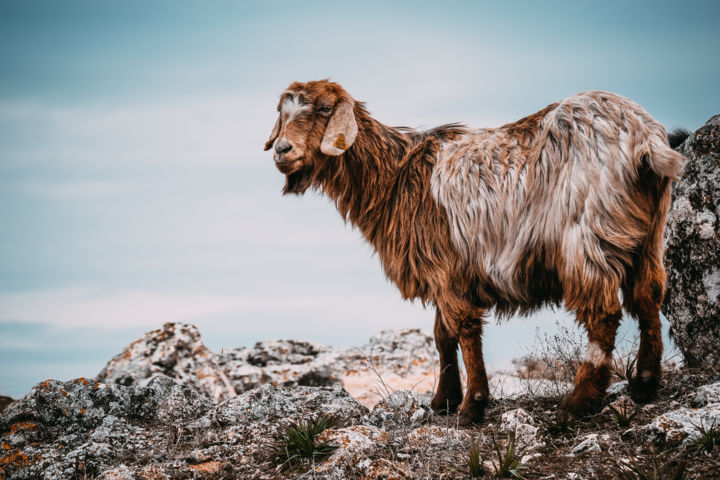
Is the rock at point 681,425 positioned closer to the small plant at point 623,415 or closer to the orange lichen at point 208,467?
the small plant at point 623,415

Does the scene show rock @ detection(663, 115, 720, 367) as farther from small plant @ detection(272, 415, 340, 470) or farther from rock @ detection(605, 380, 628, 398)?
small plant @ detection(272, 415, 340, 470)

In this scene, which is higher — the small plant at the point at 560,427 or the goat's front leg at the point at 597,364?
the goat's front leg at the point at 597,364

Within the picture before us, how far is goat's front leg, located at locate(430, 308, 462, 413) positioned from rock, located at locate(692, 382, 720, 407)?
81.5 inches

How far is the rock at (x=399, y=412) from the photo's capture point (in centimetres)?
515

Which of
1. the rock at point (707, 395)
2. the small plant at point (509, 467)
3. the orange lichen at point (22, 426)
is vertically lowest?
the small plant at point (509, 467)

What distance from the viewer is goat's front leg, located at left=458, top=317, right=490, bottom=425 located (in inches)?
210

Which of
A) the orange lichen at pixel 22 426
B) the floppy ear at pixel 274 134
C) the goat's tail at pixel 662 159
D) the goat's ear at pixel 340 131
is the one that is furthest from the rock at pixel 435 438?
the orange lichen at pixel 22 426

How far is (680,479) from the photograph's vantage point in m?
3.32

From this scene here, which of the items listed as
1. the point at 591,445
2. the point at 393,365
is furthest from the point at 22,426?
the point at 393,365

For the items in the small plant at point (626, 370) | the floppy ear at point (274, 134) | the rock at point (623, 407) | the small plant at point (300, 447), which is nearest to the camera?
the small plant at point (300, 447)

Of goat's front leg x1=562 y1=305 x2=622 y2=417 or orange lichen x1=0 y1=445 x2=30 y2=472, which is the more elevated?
goat's front leg x1=562 y1=305 x2=622 y2=417

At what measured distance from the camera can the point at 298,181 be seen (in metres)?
6.27

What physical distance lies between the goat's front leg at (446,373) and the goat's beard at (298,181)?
1.84 m

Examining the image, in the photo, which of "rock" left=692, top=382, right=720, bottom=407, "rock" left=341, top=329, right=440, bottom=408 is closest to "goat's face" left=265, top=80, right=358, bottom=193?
"rock" left=692, top=382, right=720, bottom=407
